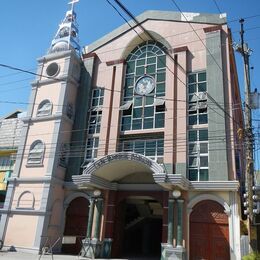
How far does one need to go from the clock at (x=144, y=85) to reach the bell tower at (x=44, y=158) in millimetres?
5111

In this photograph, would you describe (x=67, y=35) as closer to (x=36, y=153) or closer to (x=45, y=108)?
(x=45, y=108)

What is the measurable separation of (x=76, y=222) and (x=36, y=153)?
563 centimetres

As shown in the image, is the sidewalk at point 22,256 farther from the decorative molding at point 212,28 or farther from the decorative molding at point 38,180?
the decorative molding at point 212,28

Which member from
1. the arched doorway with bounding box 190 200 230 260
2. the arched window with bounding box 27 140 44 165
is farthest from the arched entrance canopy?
the arched window with bounding box 27 140 44 165

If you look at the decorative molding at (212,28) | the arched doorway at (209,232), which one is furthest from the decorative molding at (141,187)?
the decorative molding at (212,28)

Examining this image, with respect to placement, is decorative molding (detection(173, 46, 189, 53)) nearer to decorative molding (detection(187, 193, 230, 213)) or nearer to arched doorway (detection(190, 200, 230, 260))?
decorative molding (detection(187, 193, 230, 213))

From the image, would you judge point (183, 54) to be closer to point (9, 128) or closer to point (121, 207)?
point (121, 207)

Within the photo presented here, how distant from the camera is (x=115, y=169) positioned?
775 inches

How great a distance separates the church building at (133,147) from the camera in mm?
17844

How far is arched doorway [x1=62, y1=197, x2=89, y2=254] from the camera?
67.4 ft

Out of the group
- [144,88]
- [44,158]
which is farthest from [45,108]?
[144,88]

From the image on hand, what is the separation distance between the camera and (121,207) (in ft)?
69.6

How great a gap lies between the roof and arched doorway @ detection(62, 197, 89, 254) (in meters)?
12.8

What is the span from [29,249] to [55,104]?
10151 millimetres
